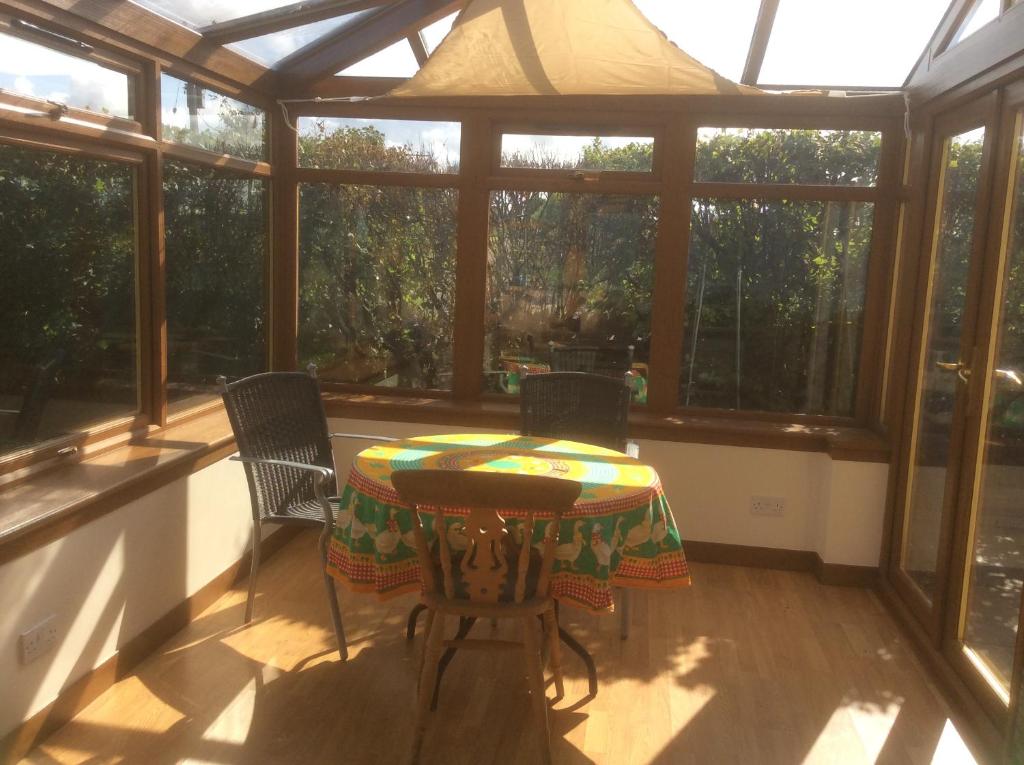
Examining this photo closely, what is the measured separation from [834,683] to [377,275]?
2.92m

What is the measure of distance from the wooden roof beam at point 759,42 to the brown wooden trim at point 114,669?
3.19 meters

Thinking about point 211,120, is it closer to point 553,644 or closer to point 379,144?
point 379,144

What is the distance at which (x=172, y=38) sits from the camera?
11.1 ft

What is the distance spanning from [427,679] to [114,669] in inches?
44.8

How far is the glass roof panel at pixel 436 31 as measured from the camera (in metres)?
4.21

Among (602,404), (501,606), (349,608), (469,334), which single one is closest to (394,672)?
(349,608)

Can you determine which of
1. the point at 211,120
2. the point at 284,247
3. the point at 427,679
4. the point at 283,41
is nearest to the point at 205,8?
the point at 211,120

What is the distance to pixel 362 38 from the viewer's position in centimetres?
432

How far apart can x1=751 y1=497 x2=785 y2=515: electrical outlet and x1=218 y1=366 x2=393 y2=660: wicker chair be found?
6.32ft

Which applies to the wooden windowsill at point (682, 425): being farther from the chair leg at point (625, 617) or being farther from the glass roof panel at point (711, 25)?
the glass roof panel at point (711, 25)

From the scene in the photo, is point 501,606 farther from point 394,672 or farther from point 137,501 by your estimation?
point 137,501

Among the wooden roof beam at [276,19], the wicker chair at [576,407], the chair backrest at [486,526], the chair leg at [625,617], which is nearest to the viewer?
the chair backrest at [486,526]

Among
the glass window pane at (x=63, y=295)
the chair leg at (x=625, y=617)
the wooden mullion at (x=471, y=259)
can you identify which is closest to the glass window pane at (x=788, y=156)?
the wooden mullion at (x=471, y=259)

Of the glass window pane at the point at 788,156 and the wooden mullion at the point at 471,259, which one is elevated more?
the glass window pane at the point at 788,156
